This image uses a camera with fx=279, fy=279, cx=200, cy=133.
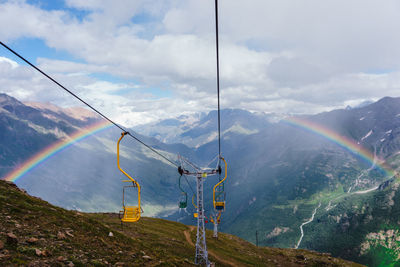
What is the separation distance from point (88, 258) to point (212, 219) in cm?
6865

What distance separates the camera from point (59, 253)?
91.5 ft

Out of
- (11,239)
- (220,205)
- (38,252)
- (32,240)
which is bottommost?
(220,205)

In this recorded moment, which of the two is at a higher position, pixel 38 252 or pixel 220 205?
pixel 38 252

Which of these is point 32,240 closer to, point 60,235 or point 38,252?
point 38,252

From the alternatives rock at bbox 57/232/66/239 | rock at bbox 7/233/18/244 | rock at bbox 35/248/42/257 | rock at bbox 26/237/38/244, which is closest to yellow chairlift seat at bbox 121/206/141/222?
rock at bbox 57/232/66/239

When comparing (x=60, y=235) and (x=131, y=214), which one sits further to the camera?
(x=131, y=214)

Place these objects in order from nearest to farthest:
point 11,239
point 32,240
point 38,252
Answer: point 38,252
point 11,239
point 32,240

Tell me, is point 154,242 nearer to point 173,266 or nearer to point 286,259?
point 173,266

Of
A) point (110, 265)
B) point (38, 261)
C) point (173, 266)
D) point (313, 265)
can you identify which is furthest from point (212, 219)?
point (38, 261)

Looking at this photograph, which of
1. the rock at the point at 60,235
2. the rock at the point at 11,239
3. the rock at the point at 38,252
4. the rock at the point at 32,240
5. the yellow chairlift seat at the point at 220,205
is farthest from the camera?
the yellow chairlift seat at the point at 220,205

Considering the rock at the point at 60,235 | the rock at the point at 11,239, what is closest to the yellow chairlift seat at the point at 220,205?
the rock at the point at 60,235

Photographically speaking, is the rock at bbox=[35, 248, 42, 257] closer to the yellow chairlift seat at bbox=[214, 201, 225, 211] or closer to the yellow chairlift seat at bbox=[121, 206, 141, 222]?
the yellow chairlift seat at bbox=[121, 206, 141, 222]

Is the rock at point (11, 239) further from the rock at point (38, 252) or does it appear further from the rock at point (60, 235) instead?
the rock at point (60, 235)

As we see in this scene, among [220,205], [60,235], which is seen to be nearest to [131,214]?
[60,235]
